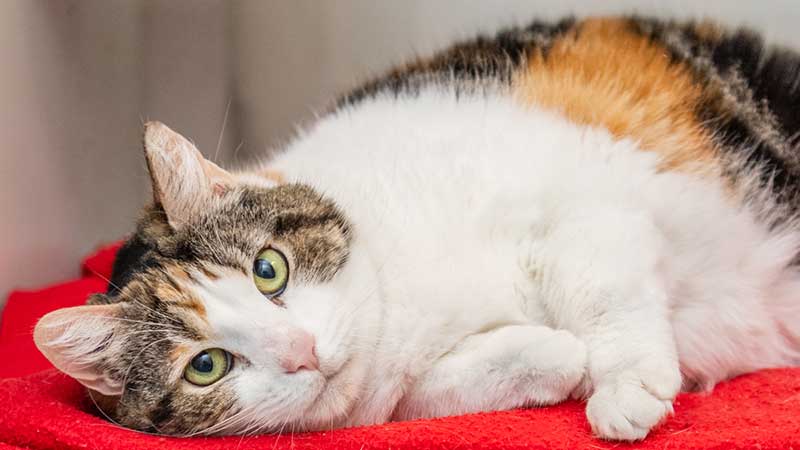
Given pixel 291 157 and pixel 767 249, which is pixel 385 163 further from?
pixel 767 249

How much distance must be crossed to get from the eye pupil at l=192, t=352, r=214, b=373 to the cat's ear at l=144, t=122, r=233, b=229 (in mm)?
246

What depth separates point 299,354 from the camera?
1045 mm

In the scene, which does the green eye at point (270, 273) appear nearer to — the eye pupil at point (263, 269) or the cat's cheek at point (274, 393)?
the eye pupil at point (263, 269)

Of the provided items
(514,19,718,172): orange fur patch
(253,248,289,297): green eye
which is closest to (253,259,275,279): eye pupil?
(253,248,289,297): green eye

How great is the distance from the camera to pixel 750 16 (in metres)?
2.08

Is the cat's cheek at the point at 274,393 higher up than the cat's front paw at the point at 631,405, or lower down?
lower down

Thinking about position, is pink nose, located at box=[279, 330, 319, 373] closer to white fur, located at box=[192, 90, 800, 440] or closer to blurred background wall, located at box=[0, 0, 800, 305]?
white fur, located at box=[192, 90, 800, 440]

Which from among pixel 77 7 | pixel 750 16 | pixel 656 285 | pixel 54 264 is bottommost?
pixel 54 264

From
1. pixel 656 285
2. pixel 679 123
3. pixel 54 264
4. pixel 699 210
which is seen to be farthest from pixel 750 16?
pixel 54 264

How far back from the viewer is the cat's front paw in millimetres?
1039

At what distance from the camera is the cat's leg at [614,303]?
1091mm

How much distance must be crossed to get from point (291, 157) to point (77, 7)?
0.89 meters

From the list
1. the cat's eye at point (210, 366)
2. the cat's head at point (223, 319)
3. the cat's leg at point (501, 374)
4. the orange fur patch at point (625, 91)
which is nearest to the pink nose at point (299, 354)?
the cat's head at point (223, 319)

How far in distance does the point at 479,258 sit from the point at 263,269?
36 centimetres
